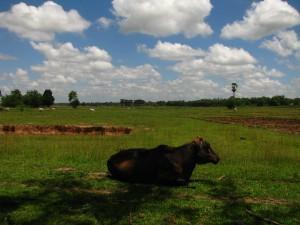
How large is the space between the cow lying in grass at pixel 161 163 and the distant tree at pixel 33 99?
130042mm

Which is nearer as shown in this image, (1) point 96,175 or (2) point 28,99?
(1) point 96,175

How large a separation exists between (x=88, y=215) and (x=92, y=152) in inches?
433

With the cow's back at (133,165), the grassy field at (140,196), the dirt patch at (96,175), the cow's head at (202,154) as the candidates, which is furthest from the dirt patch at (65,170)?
the cow's head at (202,154)

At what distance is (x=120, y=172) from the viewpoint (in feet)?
39.5

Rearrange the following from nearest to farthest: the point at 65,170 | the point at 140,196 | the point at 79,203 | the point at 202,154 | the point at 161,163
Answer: the point at 79,203 → the point at 140,196 → the point at 161,163 → the point at 202,154 → the point at 65,170

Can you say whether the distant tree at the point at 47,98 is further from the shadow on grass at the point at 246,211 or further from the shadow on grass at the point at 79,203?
the shadow on grass at the point at 246,211

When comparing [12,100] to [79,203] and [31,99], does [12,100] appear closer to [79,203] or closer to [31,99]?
[31,99]

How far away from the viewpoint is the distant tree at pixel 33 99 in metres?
136

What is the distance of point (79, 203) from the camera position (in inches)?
371

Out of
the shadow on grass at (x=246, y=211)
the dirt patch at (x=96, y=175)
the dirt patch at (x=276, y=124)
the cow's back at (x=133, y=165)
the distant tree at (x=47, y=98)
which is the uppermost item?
the distant tree at (x=47, y=98)

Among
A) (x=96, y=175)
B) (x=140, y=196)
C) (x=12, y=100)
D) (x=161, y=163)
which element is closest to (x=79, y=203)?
(x=140, y=196)

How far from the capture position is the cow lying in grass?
37.9ft

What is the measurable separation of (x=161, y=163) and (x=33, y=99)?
131m

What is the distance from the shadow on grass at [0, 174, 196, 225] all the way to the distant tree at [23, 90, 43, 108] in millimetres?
129781
